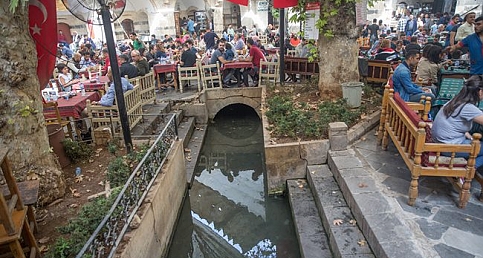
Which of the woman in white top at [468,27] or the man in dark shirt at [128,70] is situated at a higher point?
the woman in white top at [468,27]

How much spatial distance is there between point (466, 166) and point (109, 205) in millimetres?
3865

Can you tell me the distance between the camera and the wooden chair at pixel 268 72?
10.1 meters

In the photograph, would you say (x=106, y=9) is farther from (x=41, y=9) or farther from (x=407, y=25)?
(x=407, y=25)

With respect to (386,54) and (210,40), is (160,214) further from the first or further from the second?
(210,40)

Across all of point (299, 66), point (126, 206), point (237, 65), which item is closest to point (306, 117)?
point (126, 206)

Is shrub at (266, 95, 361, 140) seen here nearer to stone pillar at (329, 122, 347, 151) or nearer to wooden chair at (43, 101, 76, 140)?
stone pillar at (329, 122, 347, 151)

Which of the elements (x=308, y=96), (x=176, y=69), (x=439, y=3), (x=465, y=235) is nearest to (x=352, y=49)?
(x=308, y=96)

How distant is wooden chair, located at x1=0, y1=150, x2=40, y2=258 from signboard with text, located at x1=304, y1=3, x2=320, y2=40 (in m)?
6.63

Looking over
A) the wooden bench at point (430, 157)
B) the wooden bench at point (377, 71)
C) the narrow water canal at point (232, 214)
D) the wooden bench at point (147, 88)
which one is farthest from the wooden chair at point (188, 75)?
the wooden bench at point (430, 157)

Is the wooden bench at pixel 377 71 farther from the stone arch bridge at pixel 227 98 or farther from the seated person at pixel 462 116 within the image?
the seated person at pixel 462 116

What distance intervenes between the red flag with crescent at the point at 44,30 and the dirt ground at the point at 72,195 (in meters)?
1.38

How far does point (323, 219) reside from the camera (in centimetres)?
464

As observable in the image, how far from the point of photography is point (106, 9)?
15.0 feet

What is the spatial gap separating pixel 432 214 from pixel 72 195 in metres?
4.41
